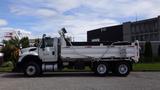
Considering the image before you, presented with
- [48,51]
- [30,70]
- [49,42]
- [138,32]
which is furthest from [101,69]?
[138,32]

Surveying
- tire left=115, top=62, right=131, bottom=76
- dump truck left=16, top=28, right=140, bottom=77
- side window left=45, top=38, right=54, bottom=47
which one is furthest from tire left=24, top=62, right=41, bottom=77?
tire left=115, top=62, right=131, bottom=76

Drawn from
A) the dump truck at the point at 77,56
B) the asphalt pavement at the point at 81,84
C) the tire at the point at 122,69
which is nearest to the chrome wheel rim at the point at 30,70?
the dump truck at the point at 77,56

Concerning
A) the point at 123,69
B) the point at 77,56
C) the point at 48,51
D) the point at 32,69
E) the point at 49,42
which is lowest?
the point at 123,69

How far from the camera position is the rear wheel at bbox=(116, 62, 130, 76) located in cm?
2850

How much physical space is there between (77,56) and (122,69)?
10.7ft

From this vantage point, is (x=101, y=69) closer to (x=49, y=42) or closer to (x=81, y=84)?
(x=49, y=42)

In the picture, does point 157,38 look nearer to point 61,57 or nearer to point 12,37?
point 12,37

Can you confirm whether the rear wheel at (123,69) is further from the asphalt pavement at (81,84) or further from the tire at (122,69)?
the asphalt pavement at (81,84)

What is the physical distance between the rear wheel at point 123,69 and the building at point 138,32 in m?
40.6

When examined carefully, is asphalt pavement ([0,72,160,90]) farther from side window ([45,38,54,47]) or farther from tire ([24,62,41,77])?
side window ([45,38,54,47])

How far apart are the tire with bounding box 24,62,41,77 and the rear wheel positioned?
18.0 feet

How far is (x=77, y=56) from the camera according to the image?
28.8 meters

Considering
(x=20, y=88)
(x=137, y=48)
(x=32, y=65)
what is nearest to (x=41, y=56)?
(x=32, y=65)

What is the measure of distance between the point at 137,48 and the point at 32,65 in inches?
291
